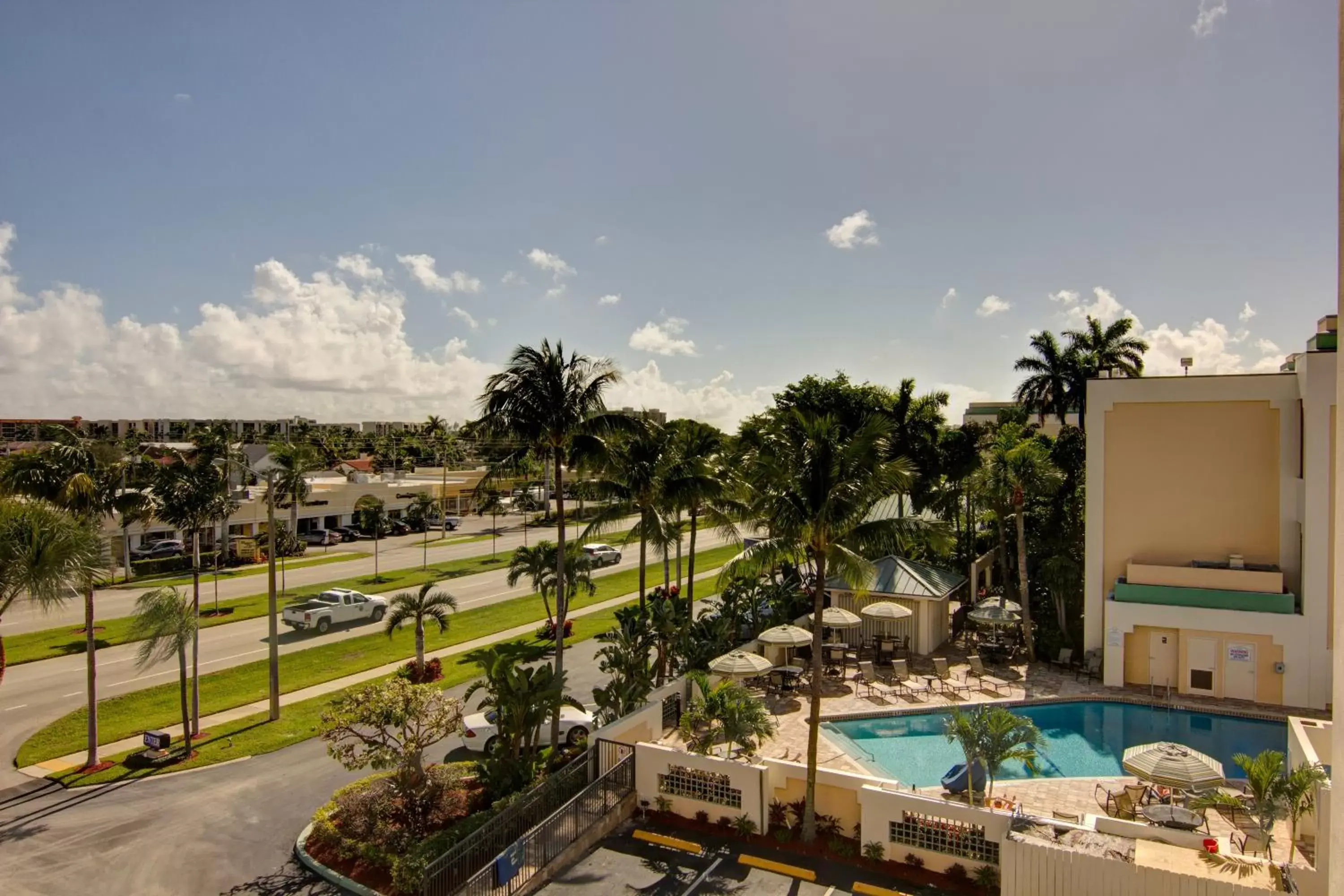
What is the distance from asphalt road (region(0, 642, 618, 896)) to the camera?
13.9 metres

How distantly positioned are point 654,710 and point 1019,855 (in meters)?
8.22

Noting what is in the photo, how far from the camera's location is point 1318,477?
21109mm

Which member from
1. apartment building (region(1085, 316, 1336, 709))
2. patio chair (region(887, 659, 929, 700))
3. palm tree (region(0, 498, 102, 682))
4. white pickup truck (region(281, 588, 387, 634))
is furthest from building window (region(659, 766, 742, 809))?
white pickup truck (region(281, 588, 387, 634))

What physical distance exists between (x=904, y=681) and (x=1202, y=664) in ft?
27.9

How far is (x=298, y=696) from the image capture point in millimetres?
25391

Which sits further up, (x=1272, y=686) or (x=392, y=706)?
(x=392, y=706)

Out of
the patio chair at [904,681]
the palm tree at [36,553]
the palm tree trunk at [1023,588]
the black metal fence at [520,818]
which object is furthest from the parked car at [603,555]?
the palm tree at [36,553]

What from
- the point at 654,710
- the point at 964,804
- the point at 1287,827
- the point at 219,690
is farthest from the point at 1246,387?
the point at 219,690

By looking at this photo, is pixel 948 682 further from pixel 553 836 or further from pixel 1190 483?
pixel 553 836

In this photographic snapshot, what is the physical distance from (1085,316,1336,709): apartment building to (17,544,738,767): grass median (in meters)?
20.8

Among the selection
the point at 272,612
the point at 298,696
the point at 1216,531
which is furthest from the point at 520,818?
the point at 1216,531

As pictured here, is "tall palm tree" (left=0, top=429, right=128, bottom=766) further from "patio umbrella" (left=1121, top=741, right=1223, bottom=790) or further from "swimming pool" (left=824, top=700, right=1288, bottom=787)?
"patio umbrella" (left=1121, top=741, right=1223, bottom=790)

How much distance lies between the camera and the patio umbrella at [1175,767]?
1385 cm

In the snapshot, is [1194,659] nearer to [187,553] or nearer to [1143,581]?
[1143,581]
